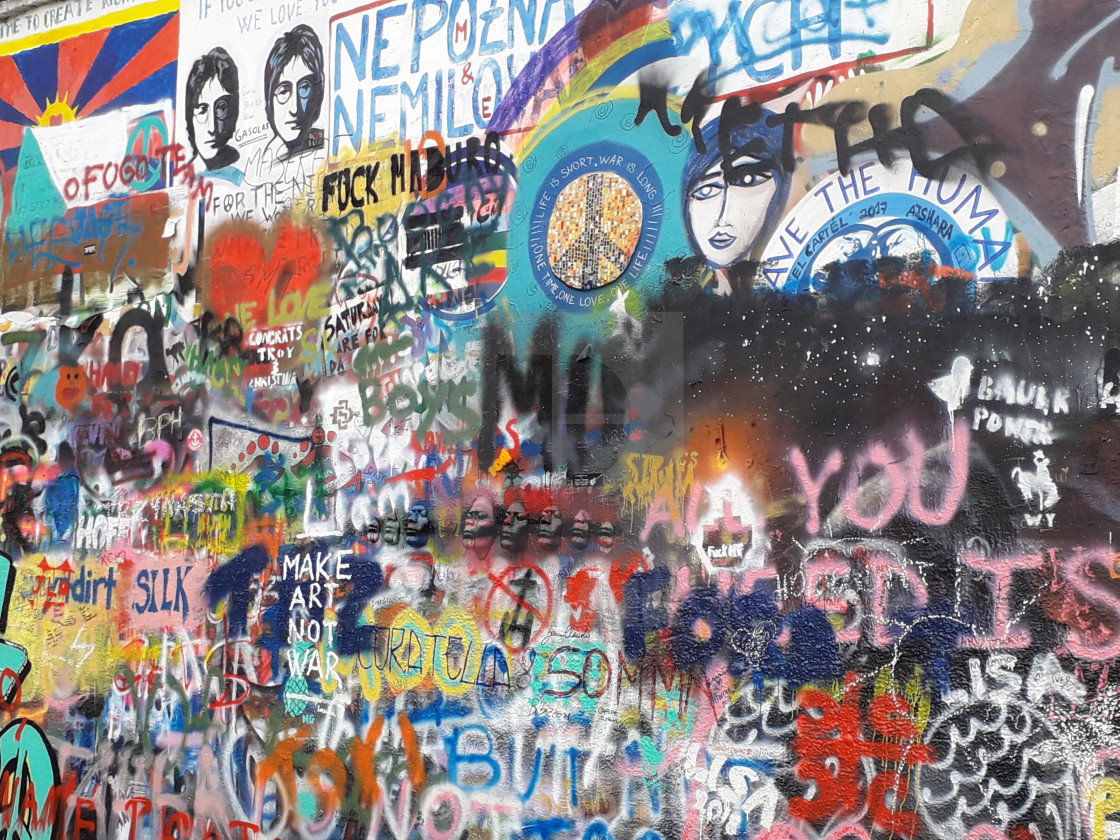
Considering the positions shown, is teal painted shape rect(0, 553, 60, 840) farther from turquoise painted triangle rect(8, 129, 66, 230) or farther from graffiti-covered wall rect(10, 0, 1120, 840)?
turquoise painted triangle rect(8, 129, 66, 230)

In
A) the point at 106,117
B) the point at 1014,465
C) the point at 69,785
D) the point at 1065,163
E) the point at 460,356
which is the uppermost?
the point at 106,117

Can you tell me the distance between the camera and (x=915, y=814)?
15.1 feet

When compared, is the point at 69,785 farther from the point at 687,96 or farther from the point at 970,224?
the point at 970,224

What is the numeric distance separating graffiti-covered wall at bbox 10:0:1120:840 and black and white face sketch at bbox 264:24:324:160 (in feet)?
0.08

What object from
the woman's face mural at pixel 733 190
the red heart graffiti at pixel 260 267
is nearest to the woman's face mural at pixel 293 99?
the red heart graffiti at pixel 260 267

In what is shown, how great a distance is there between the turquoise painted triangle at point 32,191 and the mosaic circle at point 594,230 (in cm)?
403

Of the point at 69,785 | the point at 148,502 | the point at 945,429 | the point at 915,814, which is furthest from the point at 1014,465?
the point at 69,785

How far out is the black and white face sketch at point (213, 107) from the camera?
701cm

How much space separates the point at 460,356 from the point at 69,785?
157 inches

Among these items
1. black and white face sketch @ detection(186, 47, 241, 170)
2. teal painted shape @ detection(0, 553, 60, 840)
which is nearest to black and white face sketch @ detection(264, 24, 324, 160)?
black and white face sketch @ detection(186, 47, 241, 170)

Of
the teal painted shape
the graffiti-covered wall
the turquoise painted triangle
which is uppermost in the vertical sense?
the turquoise painted triangle

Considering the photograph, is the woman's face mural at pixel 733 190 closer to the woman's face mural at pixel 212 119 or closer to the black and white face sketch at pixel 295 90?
the black and white face sketch at pixel 295 90

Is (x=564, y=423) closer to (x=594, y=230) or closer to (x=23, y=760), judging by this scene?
(x=594, y=230)

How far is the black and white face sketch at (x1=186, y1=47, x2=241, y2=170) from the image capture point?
7.01 meters
